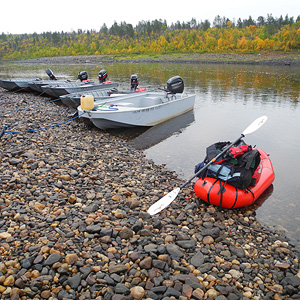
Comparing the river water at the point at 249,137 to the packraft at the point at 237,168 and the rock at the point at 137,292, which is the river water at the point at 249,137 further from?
the rock at the point at 137,292

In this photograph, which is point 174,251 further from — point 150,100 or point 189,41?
point 189,41

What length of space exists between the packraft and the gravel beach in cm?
61

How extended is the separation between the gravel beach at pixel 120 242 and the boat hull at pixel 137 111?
324 cm

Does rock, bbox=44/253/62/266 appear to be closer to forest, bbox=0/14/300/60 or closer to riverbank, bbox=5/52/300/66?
riverbank, bbox=5/52/300/66

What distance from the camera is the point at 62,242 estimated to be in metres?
3.60

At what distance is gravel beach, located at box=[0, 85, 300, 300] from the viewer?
309 cm

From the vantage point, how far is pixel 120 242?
3.83 meters

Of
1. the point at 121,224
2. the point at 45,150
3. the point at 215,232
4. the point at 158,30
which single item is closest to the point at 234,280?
the point at 215,232

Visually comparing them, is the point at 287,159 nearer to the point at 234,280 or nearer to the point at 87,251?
the point at 234,280

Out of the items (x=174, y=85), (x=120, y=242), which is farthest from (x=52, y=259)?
(x=174, y=85)

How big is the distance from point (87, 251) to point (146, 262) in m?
0.80

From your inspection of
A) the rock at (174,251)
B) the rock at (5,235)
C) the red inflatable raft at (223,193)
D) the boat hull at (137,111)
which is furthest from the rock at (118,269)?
the boat hull at (137,111)

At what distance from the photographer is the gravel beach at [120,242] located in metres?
3.09

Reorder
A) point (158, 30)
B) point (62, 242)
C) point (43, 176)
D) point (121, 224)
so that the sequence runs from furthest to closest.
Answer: point (158, 30) < point (43, 176) < point (121, 224) < point (62, 242)
